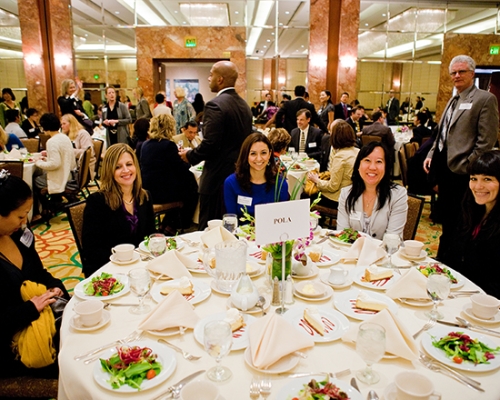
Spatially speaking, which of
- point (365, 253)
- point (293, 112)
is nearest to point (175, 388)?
point (365, 253)

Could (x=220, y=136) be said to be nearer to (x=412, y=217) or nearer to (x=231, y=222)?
(x=231, y=222)

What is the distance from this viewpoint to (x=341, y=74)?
973 cm

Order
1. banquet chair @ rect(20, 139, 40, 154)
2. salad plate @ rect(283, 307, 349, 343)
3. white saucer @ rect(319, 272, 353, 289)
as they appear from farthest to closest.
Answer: banquet chair @ rect(20, 139, 40, 154)
white saucer @ rect(319, 272, 353, 289)
salad plate @ rect(283, 307, 349, 343)

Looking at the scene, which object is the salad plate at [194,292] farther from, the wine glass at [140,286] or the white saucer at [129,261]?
the white saucer at [129,261]

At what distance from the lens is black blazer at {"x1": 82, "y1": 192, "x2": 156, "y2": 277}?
229 cm

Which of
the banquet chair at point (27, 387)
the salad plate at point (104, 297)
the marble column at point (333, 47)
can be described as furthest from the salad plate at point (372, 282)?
the marble column at point (333, 47)

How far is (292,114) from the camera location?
6957 mm

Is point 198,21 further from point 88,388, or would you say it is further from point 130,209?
point 88,388

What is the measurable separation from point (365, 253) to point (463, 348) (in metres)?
0.77

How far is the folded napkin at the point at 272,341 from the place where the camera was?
3.87ft

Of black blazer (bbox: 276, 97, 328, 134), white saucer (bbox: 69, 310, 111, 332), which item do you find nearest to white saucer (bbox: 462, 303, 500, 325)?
white saucer (bbox: 69, 310, 111, 332)

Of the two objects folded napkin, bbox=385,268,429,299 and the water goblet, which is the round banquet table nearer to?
folded napkin, bbox=385,268,429,299

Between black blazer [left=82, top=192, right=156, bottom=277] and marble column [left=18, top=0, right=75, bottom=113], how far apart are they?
8.50m

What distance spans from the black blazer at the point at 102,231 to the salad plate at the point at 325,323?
49.8 inches
